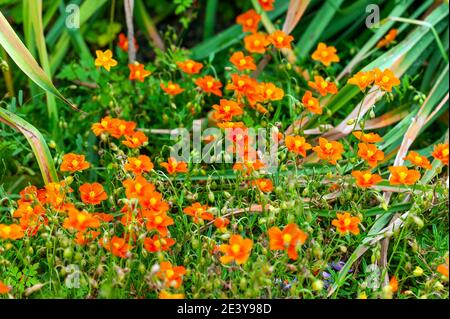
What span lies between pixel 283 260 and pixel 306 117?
0.80 meters

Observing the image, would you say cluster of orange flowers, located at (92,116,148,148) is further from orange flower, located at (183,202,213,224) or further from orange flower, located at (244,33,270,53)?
orange flower, located at (244,33,270,53)

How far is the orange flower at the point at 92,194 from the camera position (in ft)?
7.07

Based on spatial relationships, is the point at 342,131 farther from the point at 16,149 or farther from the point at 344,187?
the point at 16,149

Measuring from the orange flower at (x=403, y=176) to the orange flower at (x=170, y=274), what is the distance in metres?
0.64

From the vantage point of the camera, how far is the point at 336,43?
3.18 metres

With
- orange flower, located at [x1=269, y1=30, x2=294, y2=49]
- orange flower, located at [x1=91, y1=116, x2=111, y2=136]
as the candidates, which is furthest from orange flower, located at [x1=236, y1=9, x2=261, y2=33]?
orange flower, located at [x1=91, y1=116, x2=111, y2=136]

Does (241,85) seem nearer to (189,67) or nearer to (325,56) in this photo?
(189,67)

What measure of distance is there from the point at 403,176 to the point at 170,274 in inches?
27.5

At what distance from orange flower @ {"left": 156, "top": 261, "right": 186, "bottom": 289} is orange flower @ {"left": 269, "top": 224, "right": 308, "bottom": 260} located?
234mm

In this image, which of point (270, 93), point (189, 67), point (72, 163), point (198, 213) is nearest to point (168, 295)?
point (198, 213)

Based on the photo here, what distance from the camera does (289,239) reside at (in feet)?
6.19

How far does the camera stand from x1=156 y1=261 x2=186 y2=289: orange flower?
1864mm

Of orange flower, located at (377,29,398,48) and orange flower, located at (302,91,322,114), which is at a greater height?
orange flower, located at (377,29,398,48)
